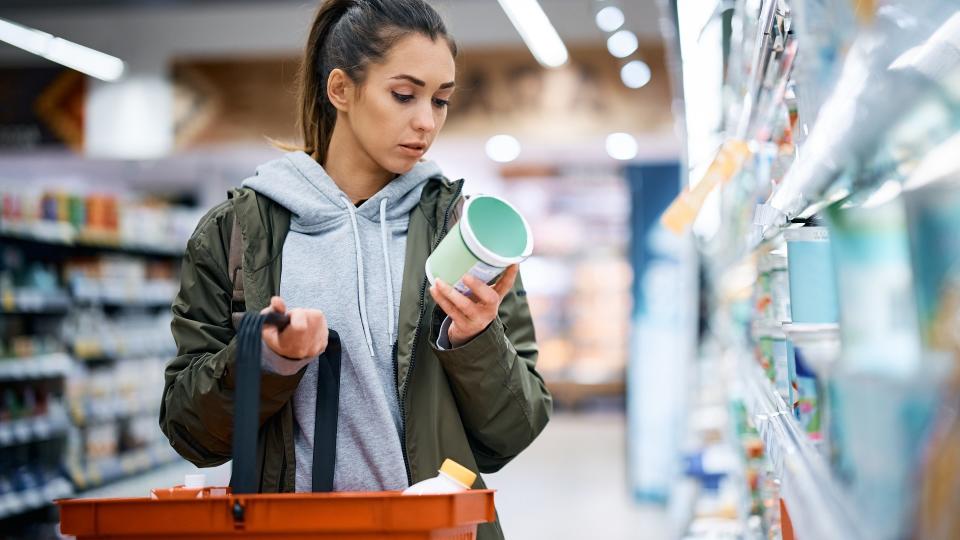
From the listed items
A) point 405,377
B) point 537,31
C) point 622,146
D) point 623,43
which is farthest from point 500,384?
point 622,146

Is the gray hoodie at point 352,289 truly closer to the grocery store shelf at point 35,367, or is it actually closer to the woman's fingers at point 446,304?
the woman's fingers at point 446,304

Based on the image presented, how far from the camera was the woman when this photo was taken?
1.47 meters

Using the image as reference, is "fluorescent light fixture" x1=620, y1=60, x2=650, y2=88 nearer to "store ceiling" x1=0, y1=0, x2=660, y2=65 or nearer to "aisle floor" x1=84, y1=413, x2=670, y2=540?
"store ceiling" x1=0, y1=0, x2=660, y2=65

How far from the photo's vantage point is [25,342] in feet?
18.6

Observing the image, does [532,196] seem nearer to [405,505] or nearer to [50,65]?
[50,65]

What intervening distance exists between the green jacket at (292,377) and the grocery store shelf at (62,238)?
14.0ft

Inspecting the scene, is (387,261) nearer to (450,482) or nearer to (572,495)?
(450,482)

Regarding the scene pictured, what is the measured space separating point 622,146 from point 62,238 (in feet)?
16.9

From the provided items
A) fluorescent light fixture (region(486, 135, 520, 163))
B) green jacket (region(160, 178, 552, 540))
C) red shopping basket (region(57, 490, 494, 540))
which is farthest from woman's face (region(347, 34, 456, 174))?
fluorescent light fixture (region(486, 135, 520, 163))

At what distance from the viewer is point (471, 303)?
1.37m

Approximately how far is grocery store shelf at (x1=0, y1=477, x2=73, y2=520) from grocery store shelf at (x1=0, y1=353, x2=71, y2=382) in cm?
62

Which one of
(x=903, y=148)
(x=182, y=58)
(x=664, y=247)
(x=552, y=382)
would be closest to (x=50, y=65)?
(x=182, y=58)

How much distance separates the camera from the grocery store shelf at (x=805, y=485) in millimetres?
754

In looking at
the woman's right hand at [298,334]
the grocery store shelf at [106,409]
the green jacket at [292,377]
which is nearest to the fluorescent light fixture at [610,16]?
the grocery store shelf at [106,409]
